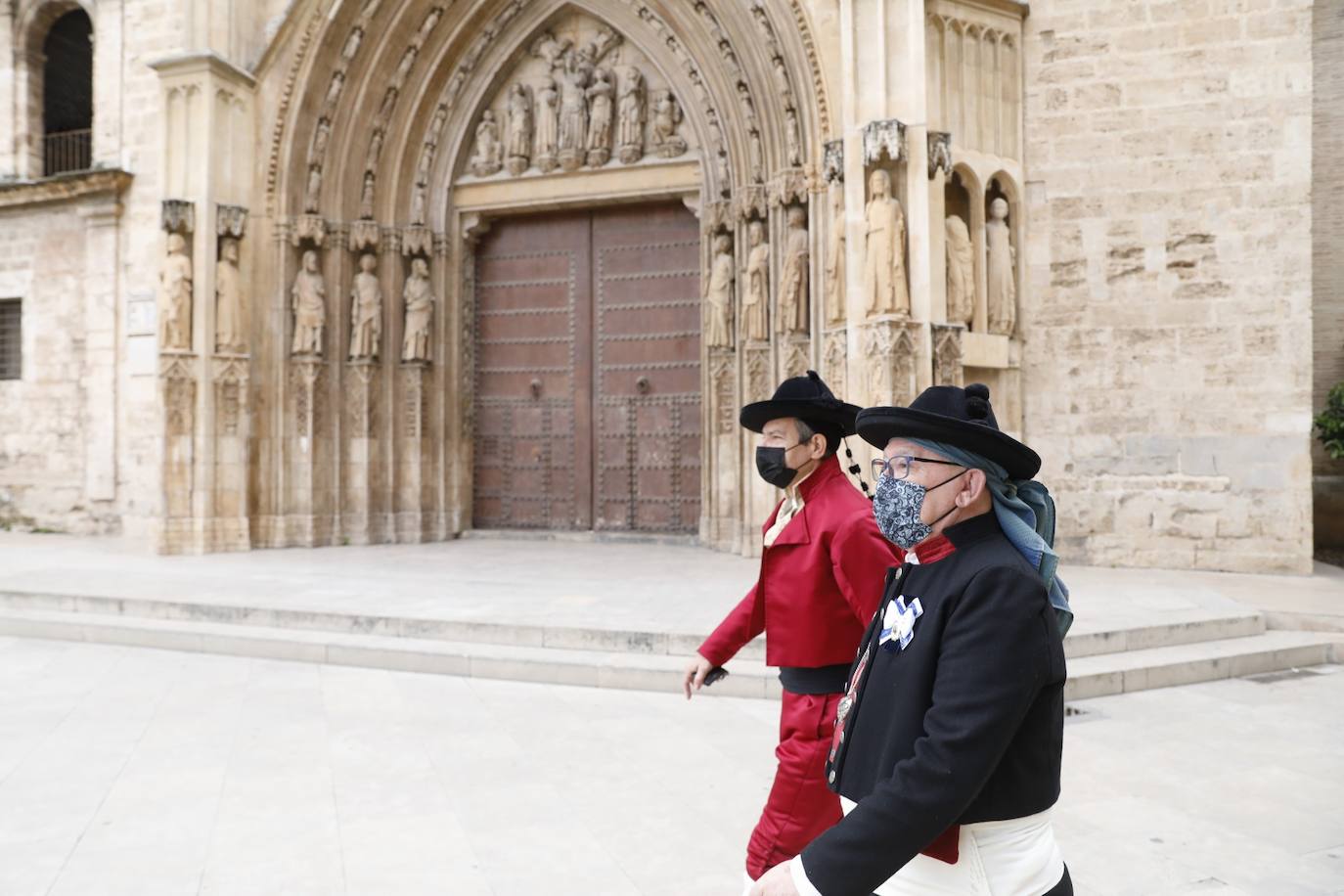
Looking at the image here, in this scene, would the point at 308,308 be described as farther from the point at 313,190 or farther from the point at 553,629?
the point at 553,629

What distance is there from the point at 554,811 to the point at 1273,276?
8897 mm

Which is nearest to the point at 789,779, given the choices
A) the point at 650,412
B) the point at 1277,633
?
the point at 1277,633

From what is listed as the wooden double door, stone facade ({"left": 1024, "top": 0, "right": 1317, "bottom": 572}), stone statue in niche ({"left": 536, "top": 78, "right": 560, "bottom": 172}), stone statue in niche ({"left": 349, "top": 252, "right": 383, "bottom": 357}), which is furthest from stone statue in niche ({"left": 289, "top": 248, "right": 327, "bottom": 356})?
stone facade ({"left": 1024, "top": 0, "right": 1317, "bottom": 572})

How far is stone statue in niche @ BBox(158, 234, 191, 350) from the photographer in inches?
443

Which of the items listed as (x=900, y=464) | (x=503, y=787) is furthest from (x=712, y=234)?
(x=900, y=464)

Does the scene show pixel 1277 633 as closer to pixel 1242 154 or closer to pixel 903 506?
pixel 1242 154

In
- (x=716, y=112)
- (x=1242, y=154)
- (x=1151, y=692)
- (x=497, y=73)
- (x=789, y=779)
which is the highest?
(x=497, y=73)

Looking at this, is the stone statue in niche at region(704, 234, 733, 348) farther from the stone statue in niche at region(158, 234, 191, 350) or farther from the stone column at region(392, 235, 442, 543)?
the stone statue in niche at region(158, 234, 191, 350)

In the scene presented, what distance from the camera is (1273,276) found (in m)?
9.30

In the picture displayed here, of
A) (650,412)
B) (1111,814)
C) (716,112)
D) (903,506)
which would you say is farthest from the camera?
(650,412)

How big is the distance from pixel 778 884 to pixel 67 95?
1879cm

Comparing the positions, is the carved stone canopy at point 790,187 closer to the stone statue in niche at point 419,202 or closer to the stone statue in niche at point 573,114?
the stone statue in niche at point 573,114

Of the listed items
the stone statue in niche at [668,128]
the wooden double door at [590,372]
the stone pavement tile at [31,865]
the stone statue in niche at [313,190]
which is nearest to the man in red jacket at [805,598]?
the stone pavement tile at [31,865]

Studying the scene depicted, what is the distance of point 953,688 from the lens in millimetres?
1525
